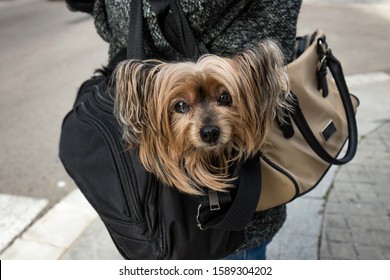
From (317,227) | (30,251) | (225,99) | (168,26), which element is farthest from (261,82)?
(30,251)

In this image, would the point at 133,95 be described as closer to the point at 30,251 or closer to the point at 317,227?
the point at 30,251

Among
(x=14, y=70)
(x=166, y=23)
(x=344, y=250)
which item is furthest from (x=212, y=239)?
(x=14, y=70)

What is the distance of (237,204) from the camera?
135 cm

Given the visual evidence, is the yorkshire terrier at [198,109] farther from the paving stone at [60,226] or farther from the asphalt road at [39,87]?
the asphalt road at [39,87]

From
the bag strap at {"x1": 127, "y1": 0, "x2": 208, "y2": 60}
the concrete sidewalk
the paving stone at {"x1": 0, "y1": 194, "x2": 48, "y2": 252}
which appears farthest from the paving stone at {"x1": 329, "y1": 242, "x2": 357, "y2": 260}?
the paving stone at {"x1": 0, "y1": 194, "x2": 48, "y2": 252}

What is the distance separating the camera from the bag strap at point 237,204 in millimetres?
1348

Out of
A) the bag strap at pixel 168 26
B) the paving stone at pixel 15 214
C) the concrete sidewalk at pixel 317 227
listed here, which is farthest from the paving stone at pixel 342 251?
the paving stone at pixel 15 214

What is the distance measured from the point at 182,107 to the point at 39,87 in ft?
17.9

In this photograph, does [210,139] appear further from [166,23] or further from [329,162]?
[329,162]

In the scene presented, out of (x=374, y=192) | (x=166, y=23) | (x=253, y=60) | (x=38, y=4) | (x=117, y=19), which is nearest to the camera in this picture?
(x=253, y=60)

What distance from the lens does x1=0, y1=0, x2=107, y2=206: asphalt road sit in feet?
13.0

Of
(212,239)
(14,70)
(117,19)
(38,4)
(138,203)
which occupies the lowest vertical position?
(38,4)

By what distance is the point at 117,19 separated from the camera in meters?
1.54
